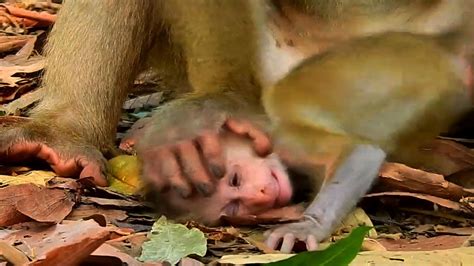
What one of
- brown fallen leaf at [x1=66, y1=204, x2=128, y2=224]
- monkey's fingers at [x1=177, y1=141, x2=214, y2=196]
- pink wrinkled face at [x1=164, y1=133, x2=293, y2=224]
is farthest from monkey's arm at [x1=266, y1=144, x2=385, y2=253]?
brown fallen leaf at [x1=66, y1=204, x2=128, y2=224]

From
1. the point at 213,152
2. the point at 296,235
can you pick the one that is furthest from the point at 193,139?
the point at 296,235

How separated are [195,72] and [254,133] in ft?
1.26

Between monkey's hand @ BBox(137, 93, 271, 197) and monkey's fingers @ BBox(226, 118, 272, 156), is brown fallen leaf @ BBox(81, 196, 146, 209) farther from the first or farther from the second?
monkey's fingers @ BBox(226, 118, 272, 156)

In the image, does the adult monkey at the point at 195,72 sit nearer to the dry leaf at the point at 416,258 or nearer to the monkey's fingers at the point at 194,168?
the monkey's fingers at the point at 194,168

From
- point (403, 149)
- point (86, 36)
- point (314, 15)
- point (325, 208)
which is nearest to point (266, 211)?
point (325, 208)

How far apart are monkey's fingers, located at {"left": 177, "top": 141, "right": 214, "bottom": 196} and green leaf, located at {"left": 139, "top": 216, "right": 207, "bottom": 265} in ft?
0.39

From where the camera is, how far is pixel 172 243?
5.69 ft

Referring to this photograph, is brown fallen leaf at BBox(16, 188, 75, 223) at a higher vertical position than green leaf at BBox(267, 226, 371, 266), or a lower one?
lower

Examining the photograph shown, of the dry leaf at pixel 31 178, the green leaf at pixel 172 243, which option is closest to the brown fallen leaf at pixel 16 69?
the dry leaf at pixel 31 178

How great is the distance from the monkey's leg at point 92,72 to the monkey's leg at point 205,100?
95 mm

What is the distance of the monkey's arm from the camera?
1730 millimetres

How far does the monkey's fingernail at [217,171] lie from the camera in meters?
1.96

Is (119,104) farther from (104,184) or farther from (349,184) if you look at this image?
(349,184)

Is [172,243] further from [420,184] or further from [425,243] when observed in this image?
[420,184]
